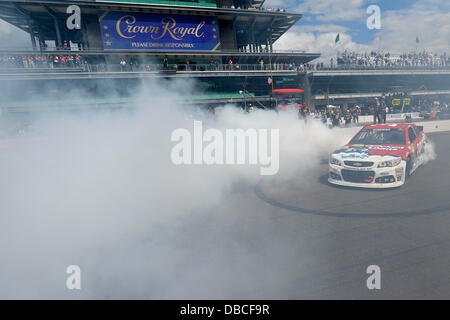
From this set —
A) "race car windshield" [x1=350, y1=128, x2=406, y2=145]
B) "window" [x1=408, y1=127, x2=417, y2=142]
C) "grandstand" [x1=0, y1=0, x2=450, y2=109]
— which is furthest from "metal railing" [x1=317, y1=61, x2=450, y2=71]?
"race car windshield" [x1=350, y1=128, x2=406, y2=145]

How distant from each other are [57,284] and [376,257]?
11.9 ft

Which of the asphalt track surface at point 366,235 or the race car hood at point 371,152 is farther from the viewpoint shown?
the race car hood at point 371,152

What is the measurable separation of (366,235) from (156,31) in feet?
89.0

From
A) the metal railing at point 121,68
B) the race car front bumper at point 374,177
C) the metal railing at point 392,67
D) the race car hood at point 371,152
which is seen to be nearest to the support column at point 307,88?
the metal railing at point 121,68

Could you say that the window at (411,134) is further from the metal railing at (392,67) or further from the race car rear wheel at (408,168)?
the metal railing at (392,67)

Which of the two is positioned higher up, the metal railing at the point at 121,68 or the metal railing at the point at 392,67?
the metal railing at the point at 392,67

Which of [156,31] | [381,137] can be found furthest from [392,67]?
[381,137]

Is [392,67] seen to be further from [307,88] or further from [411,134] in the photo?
[411,134]

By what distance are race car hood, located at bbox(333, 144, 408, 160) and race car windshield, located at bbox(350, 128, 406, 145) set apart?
0.36 m

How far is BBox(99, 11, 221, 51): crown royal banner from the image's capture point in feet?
78.6

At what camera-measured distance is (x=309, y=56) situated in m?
31.0

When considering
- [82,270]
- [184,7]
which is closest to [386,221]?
[82,270]

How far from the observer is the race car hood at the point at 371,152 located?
5445 millimetres

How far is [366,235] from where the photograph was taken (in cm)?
348
